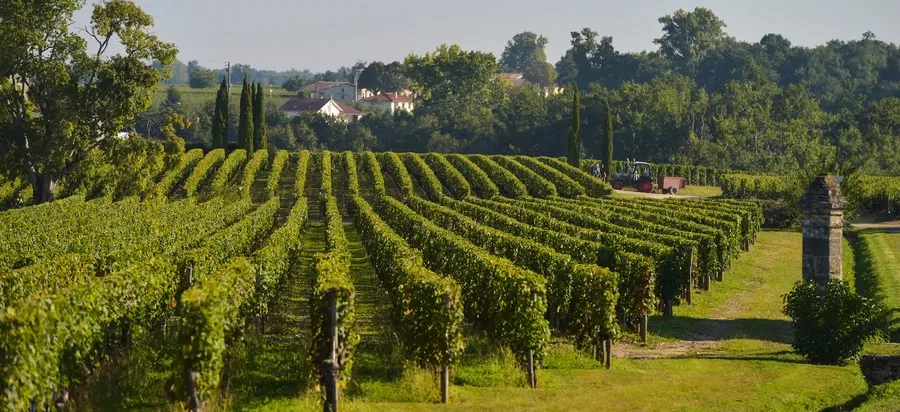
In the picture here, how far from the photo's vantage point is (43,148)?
200 feet

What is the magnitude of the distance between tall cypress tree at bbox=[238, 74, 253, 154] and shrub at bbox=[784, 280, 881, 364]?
209 feet

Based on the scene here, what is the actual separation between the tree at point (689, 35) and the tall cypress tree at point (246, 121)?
108 m

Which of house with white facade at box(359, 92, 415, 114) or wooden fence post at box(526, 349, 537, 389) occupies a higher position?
house with white facade at box(359, 92, 415, 114)

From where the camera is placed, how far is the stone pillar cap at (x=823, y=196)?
90.0 feet

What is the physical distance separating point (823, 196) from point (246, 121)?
6175 cm

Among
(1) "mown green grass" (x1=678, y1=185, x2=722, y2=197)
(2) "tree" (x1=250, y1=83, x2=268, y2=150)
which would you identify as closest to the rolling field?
(1) "mown green grass" (x1=678, y1=185, x2=722, y2=197)

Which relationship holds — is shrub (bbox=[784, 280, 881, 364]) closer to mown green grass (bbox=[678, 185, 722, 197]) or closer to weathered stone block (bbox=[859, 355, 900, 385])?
weathered stone block (bbox=[859, 355, 900, 385])

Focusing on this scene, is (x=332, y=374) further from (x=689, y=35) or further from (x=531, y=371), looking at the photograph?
(x=689, y=35)

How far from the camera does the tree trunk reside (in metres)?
62.7

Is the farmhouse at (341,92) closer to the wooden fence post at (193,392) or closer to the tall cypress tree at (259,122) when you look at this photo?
the tall cypress tree at (259,122)

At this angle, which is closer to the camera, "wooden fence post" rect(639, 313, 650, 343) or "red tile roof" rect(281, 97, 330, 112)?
"wooden fence post" rect(639, 313, 650, 343)

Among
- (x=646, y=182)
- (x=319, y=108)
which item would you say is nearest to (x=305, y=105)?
(x=319, y=108)

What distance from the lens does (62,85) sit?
6169 centimetres

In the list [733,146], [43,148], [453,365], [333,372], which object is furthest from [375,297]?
[733,146]
